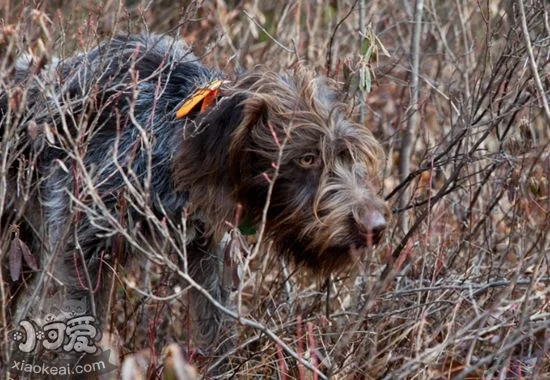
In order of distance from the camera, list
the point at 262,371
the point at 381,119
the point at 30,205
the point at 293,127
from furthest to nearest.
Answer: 1. the point at 381,119
2. the point at 30,205
3. the point at 262,371
4. the point at 293,127

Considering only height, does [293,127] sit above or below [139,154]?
above

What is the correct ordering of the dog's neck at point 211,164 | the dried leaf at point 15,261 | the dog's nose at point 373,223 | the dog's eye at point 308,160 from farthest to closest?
the dog's neck at point 211,164 < the dog's eye at point 308,160 < the dried leaf at point 15,261 < the dog's nose at point 373,223

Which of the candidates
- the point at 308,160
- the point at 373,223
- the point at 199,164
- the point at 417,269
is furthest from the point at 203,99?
the point at 417,269

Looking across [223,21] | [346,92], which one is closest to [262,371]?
[346,92]

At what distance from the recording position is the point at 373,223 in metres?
4.20

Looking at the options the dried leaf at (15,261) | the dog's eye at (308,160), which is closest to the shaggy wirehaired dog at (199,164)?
the dog's eye at (308,160)

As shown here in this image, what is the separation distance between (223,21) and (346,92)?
2.50 m

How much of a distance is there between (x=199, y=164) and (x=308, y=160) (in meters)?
0.53

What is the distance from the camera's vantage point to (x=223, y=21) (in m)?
7.21

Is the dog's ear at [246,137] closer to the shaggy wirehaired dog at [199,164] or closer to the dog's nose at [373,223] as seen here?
the shaggy wirehaired dog at [199,164]

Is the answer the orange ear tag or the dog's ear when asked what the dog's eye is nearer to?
the dog's ear

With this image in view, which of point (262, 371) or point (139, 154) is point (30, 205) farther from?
point (262, 371)

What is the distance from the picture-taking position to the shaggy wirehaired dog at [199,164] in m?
4.35

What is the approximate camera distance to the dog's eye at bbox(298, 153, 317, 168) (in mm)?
4480
